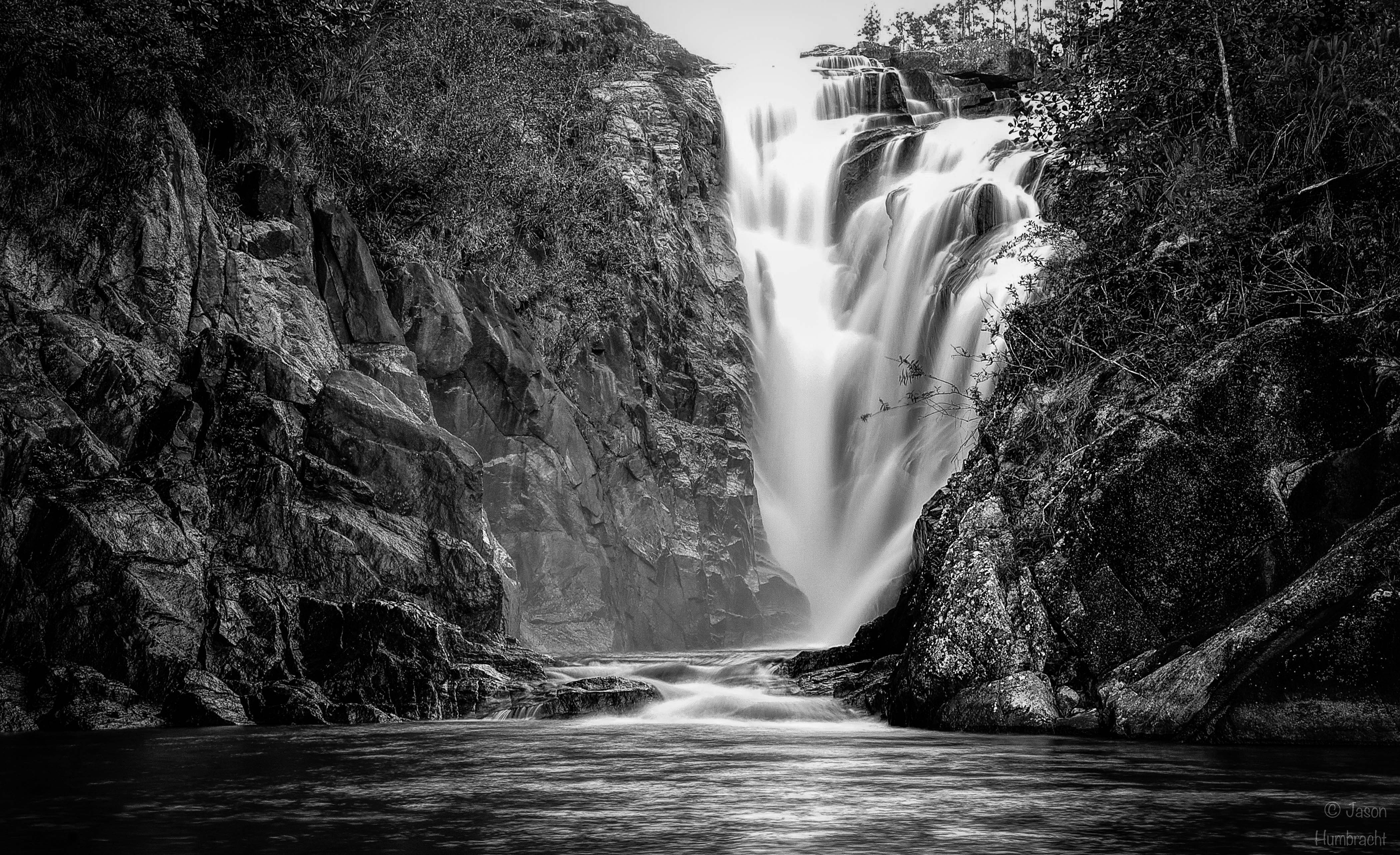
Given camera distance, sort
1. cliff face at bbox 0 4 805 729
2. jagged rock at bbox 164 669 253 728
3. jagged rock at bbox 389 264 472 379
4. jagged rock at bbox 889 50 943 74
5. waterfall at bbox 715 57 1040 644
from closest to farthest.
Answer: jagged rock at bbox 164 669 253 728
cliff face at bbox 0 4 805 729
jagged rock at bbox 389 264 472 379
waterfall at bbox 715 57 1040 644
jagged rock at bbox 889 50 943 74

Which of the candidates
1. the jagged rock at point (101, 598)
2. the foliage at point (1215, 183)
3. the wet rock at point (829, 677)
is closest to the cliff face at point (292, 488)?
the jagged rock at point (101, 598)

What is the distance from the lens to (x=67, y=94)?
53.0 ft

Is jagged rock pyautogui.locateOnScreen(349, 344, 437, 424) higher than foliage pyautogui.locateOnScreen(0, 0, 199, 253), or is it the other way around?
foliage pyautogui.locateOnScreen(0, 0, 199, 253)

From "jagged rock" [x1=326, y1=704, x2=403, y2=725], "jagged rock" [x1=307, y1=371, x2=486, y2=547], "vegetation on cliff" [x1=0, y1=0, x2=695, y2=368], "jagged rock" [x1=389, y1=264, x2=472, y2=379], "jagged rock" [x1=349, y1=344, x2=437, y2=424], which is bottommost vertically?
"jagged rock" [x1=326, y1=704, x2=403, y2=725]

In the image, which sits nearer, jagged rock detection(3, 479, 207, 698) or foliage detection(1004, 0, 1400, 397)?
foliage detection(1004, 0, 1400, 397)

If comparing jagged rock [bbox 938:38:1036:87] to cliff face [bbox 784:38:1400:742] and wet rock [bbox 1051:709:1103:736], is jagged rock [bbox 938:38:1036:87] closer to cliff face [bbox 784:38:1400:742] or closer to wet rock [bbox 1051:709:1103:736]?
cliff face [bbox 784:38:1400:742]

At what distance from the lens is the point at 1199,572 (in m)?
10.4

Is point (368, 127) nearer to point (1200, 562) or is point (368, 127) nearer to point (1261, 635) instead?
point (1200, 562)

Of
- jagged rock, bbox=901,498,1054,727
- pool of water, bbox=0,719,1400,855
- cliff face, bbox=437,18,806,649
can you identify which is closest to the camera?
pool of water, bbox=0,719,1400,855

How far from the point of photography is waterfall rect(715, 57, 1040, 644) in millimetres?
28812

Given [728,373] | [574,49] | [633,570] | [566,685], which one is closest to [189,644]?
[566,685]

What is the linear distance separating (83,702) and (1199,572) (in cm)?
1160

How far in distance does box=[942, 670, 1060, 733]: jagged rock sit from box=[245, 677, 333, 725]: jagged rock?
23.6ft

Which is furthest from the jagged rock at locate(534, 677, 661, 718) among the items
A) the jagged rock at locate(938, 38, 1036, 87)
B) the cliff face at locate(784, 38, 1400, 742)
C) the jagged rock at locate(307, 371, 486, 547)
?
Answer: the jagged rock at locate(938, 38, 1036, 87)
